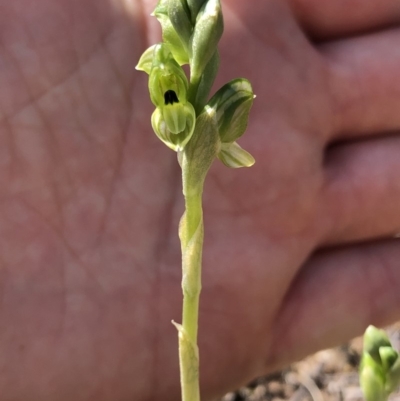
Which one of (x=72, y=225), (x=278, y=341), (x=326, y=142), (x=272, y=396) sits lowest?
(x=272, y=396)

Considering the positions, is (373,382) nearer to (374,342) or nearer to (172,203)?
(374,342)

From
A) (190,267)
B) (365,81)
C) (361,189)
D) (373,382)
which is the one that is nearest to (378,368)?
(373,382)

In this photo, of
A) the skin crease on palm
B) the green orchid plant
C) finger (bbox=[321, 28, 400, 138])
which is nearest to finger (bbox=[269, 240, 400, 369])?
the skin crease on palm

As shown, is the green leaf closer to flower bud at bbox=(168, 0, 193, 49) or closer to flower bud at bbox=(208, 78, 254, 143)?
flower bud at bbox=(208, 78, 254, 143)

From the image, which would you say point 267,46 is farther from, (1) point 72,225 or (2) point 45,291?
(2) point 45,291

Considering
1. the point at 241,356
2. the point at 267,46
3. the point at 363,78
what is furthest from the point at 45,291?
the point at 363,78

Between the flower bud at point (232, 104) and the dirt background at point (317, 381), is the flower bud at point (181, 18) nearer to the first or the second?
the flower bud at point (232, 104)
